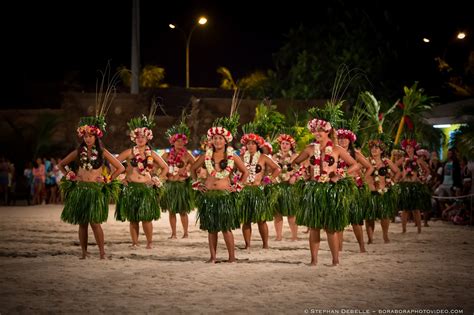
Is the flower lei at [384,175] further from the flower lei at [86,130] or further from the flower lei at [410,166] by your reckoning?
the flower lei at [86,130]

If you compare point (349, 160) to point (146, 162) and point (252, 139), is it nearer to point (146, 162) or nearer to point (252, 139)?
point (252, 139)

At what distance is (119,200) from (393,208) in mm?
3606

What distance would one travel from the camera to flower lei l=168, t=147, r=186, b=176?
11.2m

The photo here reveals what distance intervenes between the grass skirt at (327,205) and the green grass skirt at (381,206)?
2.05 metres

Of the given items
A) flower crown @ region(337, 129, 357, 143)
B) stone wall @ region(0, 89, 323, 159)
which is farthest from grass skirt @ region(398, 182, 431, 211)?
stone wall @ region(0, 89, 323, 159)

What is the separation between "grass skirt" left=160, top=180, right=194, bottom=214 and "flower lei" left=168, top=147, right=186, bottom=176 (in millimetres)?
176

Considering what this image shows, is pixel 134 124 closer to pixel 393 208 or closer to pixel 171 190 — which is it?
pixel 171 190

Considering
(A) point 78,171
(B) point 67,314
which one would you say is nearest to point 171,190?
(A) point 78,171

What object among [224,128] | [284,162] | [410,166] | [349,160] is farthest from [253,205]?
[410,166]

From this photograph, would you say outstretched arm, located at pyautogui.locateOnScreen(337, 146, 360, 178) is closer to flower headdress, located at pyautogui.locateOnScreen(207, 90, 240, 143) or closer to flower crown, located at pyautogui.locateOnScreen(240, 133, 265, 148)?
flower headdress, located at pyautogui.locateOnScreen(207, 90, 240, 143)

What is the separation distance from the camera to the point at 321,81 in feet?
94.8

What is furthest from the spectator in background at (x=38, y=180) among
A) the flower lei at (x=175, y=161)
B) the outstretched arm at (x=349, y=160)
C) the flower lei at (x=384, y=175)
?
the outstretched arm at (x=349, y=160)

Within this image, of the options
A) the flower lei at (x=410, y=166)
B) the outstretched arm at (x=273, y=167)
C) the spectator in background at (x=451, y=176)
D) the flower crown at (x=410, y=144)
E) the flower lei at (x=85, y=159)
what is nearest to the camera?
the flower lei at (x=85, y=159)

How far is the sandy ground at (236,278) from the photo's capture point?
602 centimetres
